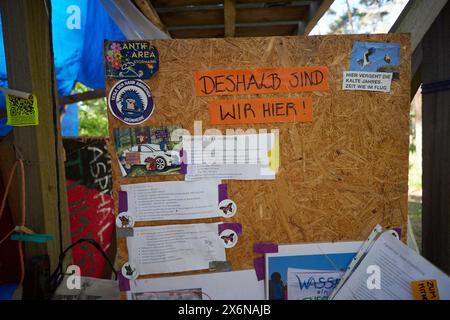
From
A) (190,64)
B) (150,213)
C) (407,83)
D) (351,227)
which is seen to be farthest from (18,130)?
(407,83)

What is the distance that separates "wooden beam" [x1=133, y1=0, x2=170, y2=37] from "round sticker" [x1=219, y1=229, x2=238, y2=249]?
6.11 feet

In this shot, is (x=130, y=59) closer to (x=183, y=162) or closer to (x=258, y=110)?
(x=183, y=162)

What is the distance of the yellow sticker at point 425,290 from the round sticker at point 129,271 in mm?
1605

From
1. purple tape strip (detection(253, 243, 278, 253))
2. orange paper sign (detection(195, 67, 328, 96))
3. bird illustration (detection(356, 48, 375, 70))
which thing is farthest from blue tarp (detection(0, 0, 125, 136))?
purple tape strip (detection(253, 243, 278, 253))

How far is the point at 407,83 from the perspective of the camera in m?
1.73

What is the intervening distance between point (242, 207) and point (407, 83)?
1.22 metres

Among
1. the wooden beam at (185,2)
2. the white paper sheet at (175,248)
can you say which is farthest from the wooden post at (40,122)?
the wooden beam at (185,2)

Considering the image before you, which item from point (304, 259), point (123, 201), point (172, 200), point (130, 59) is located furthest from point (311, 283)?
point (130, 59)

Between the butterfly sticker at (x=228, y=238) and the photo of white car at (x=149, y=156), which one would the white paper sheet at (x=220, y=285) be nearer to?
the butterfly sticker at (x=228, y=238)

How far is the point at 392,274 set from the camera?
1.68m

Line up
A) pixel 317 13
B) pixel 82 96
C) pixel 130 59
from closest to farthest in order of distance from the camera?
pixel 130 59
pixel 317 13
pixel 82 96

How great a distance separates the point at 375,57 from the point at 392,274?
4.13ft

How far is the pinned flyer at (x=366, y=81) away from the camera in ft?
5.59
